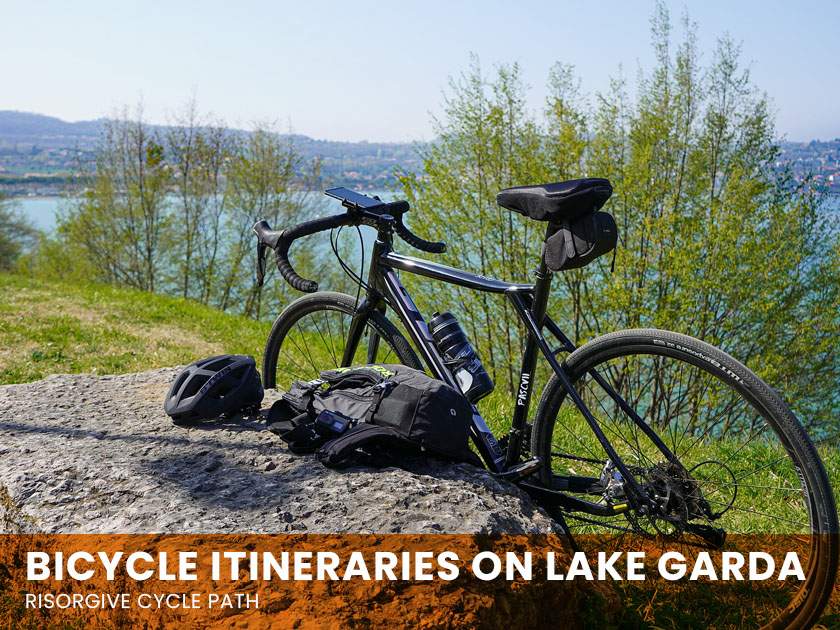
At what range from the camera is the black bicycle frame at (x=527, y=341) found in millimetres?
2711

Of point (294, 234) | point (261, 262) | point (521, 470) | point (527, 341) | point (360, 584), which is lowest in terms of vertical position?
point (360, 584)

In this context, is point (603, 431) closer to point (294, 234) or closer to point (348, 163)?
point (294, 234)

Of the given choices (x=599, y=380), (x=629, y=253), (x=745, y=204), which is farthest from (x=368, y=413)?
(x=745, y=204)

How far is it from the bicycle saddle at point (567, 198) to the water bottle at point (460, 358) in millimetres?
690

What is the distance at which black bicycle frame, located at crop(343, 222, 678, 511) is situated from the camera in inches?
107

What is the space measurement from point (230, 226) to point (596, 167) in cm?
1358

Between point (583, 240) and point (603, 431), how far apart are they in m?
0.83

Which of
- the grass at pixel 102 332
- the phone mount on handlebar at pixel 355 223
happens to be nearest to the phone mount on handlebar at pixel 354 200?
the phone mount on handlebar at pixel 355 223

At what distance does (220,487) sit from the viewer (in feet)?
8.99

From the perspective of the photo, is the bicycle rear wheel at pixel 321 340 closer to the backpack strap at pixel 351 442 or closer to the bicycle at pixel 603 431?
the bicycle at pixel 603 431

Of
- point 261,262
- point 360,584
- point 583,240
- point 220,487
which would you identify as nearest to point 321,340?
point 261,262

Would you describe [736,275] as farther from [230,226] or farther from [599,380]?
[230,226]

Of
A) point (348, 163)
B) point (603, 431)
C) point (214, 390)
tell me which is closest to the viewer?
point (603, 431)

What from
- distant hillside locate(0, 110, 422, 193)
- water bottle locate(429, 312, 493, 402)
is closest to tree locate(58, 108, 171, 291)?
distant hillside locate(0, 110, 422, 193)
